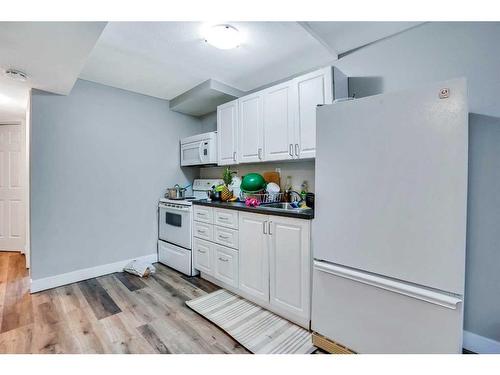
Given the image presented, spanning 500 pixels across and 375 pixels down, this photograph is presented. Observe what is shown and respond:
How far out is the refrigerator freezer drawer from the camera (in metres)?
1.15

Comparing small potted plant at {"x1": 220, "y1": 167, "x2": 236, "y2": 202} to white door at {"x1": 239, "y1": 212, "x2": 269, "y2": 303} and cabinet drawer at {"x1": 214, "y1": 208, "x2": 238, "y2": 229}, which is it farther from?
white door at {"x1": 239, "y1": 212, "x2": 269, "y2": 303}

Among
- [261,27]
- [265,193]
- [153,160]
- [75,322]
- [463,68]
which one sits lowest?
[75,322]

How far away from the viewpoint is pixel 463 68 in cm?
165

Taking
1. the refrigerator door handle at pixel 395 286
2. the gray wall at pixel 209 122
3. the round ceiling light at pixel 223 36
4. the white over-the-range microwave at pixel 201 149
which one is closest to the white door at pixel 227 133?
the white over-the-range microwave at pixel 201 149

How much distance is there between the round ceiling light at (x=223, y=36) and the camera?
1.78 metres

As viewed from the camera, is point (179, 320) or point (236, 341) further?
point (179, 320)

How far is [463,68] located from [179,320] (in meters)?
2.83

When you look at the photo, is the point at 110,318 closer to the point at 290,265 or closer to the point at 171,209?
the point at 171,209

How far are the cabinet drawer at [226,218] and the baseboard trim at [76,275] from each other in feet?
4.70

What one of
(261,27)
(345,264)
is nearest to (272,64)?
(261,27)

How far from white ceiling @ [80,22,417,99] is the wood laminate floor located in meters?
2.29

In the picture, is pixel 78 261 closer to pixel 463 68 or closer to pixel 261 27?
pixel 261 27
